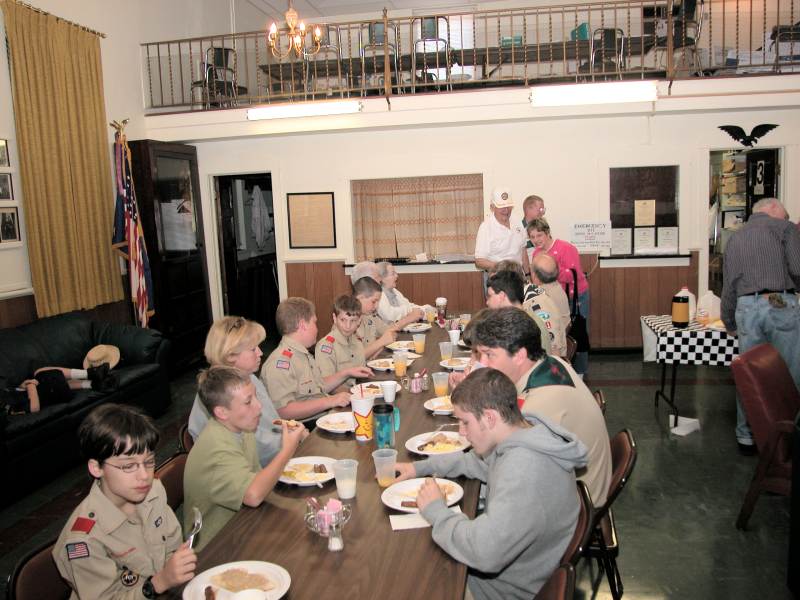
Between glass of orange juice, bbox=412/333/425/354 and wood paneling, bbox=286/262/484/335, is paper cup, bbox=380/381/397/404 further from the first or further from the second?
wood paneling, bbox=286/262/484/335

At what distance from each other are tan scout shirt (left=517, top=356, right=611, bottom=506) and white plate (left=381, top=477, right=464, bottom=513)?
44 centimetres

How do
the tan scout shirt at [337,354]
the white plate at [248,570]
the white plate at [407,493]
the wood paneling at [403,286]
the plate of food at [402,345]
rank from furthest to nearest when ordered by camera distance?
the wood paneling at [403,286] → the plate of food at [402,345] → the tan scout shirt at [337,354] → the white plate at [407,493] → the white plate at [248,570]

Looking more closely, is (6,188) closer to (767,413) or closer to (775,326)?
(767,413)

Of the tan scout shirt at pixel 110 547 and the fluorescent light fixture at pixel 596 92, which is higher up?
the fluorescent light fixture at pixel 596 92

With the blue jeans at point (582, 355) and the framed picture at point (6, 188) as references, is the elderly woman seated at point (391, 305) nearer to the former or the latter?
the blue jeans at point (582, 355)

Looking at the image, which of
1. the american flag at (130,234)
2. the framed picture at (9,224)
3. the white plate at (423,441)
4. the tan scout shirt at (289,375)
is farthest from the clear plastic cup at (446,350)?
the framed picture at (9,224)

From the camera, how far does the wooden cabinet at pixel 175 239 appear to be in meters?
8.05

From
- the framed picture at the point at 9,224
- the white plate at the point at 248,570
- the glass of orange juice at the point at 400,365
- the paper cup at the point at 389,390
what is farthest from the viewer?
the framed picture at the point at 9,224

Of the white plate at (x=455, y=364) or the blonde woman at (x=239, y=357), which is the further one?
the white plate at (x=455, y=364)

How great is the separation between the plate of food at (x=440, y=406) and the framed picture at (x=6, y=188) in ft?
16.4

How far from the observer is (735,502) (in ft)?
14.3

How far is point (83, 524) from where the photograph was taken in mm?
2082

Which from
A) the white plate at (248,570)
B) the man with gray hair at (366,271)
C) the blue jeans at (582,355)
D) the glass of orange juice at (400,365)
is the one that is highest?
the man with gray hair at (366,271)

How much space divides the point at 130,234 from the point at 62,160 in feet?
3.26
